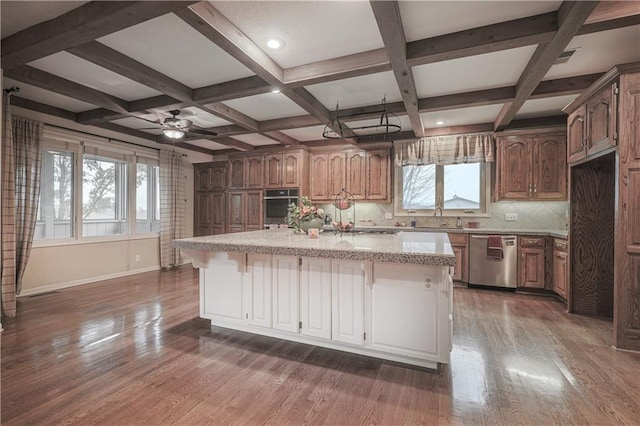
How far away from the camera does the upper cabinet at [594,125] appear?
101 inches

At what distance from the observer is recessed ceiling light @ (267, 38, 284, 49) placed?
242 centimetres

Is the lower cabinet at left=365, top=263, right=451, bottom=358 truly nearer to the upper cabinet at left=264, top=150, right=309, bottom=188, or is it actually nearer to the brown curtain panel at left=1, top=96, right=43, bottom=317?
the upper cabinet at left=264, top=150, right=309, bottom=188

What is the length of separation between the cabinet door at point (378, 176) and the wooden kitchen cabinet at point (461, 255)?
1.31 meters

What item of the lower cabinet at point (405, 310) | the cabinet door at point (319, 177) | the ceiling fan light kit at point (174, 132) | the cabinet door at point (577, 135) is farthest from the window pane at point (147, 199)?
the cabinet door at point (577, 135)

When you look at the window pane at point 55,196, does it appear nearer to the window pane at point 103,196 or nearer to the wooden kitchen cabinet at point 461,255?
the window pane at point 103,196

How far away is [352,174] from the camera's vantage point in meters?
5.60

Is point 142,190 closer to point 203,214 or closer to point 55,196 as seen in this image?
point 203,214

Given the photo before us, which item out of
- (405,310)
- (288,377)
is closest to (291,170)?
(405,310)

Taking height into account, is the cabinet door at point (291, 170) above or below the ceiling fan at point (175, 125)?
below

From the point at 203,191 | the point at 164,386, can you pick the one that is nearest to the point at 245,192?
the point at 203,191

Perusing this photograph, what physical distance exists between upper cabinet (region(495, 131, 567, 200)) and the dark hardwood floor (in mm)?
1968

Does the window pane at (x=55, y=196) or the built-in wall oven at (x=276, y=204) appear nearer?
the window pane at (x=55, y=196)

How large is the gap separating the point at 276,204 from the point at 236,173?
1.16 meters

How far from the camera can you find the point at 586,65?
2898mm
